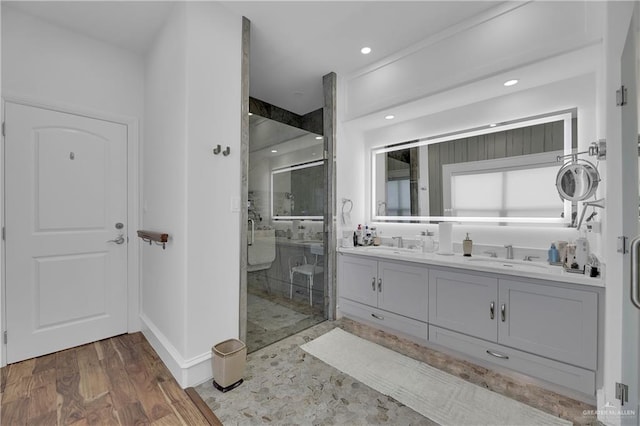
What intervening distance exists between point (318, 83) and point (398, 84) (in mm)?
1068

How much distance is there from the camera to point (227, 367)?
181cm

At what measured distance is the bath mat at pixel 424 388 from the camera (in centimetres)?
161

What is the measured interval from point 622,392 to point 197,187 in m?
2.72

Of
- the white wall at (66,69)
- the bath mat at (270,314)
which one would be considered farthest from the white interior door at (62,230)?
the bath mat at (270,314)

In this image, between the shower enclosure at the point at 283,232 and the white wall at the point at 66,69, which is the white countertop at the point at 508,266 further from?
the white wall at the point at 66,69

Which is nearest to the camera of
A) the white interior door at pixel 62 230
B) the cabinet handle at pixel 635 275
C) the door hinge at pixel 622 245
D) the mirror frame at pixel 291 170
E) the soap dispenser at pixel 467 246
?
the cabinet handle at pixel 635 275

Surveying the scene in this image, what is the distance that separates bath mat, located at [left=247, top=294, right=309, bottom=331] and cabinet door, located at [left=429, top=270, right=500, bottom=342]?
1.37m

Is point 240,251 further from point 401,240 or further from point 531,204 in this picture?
point 531,204

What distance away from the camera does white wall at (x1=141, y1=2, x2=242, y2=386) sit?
188 cm

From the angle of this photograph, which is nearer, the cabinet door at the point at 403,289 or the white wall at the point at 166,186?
the white wall at the point at 166,186

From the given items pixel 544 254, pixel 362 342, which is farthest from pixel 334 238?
pixel 544 254

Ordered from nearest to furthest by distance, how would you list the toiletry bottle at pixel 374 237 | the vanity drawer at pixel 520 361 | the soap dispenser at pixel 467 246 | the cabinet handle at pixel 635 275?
the cabinet handle at pixel 635 275 → the vanity drawer at pixel 520 361 → the soap dispenser at pixel 467 246 → the toiletry bottle at pixel 374 237

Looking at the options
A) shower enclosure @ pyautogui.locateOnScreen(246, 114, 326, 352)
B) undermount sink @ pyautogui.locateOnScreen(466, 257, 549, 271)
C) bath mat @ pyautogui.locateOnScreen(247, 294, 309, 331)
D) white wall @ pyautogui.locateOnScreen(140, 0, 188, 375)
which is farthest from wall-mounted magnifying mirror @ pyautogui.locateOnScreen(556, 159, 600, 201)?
white wall @ pyautogui.locateOnScreen(140, 0, 188, 375)

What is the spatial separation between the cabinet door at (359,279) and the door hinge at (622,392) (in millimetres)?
1633
